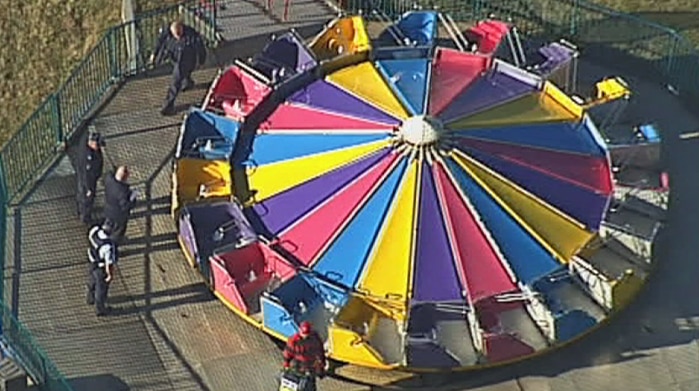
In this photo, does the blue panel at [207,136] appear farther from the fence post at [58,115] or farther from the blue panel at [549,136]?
A: the blue panel at [549,136]

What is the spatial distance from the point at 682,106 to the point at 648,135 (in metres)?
2.98

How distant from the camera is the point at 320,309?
27.1 meters

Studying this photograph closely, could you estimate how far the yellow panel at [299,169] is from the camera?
29188mm

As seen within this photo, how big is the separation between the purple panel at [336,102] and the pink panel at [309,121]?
147mm

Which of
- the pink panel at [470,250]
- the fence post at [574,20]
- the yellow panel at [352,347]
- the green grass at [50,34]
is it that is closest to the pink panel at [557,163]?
the pink panel at [470,250]

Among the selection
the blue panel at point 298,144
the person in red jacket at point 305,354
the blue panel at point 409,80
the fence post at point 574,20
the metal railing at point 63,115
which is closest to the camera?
the person in red jacket at point 305,354

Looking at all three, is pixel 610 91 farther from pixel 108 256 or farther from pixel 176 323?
pixel 108 256

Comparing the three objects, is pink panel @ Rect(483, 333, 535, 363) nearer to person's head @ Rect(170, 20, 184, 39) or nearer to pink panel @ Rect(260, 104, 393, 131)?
pink panel @ Rect(260, 104, 393, 131)

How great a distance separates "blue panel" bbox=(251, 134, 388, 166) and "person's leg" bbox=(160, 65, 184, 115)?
2.91 metres

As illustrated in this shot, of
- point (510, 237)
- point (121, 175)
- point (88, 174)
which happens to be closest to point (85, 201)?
point (88, 174)

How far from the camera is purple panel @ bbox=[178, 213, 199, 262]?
1113 inches

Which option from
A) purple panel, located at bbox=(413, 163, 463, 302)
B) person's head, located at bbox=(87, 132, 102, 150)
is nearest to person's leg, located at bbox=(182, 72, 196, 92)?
person's head, located at bbox=(87, 132, 102, 150)

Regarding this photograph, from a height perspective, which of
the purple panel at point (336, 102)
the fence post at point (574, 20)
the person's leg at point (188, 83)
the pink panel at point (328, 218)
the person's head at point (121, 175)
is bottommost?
the pink panel at point (328, 218)

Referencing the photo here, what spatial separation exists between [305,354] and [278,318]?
173 centimetres
